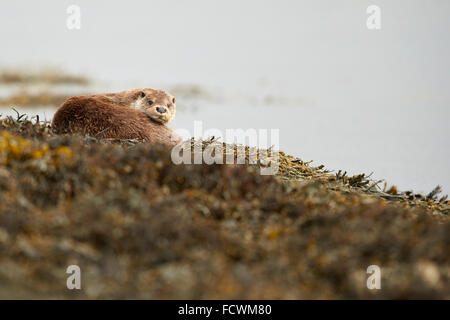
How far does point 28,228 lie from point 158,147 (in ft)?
7.96

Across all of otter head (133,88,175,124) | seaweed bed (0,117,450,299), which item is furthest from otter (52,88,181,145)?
seaweed bed (0,117,450,299)

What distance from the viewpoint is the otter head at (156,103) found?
29.6 ft

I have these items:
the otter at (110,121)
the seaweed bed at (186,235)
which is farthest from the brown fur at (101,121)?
the seaweed bed at (186,235)

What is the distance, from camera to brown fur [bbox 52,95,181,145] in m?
7.89

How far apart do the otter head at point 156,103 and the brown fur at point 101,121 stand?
1.74 ft

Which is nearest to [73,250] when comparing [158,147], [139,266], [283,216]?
[139,266]

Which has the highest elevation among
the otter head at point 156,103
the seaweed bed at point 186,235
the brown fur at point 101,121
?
the otter head at point 156,103

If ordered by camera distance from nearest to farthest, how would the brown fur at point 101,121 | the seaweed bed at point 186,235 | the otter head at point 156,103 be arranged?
the seaweed bed at point 186,235 < the brown fur at point 101,121 < the otter head at point 156,103

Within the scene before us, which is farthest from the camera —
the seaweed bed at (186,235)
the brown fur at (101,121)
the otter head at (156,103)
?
the otter head at (156,103)

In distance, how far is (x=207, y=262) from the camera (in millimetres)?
3930

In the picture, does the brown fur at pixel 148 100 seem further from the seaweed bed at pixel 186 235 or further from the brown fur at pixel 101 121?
the seaweed bed at pixel 186 235

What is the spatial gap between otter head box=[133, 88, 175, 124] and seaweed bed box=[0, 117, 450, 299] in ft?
9.52

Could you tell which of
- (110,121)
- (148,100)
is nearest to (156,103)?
(148,100)

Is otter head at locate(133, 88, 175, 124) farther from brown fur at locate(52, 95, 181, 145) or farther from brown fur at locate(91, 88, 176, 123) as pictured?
brown fur at locate(52, 95, 181, 145)
